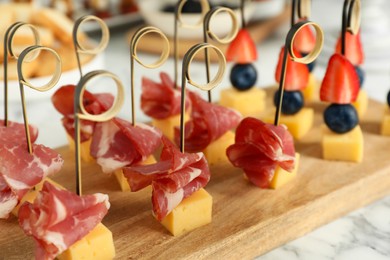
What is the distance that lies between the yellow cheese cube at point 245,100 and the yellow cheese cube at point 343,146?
28 cm

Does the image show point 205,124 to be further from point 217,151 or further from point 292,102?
point 292,102

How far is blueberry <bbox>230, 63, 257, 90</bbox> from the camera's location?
1.66 meters

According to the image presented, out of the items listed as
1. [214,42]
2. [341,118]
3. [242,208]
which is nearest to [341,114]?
[341,118]

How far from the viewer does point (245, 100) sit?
1662 mm

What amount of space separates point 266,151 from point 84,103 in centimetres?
43

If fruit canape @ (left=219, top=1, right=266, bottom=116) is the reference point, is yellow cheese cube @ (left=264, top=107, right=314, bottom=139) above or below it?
below

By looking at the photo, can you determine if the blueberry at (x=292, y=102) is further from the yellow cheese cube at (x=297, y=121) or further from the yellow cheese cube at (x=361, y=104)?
the yellow cheese cube at (x=361, y=104)

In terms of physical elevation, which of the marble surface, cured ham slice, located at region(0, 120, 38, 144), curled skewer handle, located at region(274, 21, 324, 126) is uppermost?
curled skewer handle, located at region(274, 21, 324, 126)

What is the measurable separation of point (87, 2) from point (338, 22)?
3.59 feet

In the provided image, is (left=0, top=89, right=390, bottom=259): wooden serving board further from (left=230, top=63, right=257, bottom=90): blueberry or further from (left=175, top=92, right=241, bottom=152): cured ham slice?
(left=230, top=63, right=257, bottom=90): blueberry

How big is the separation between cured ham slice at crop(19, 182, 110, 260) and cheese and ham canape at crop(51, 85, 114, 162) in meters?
0.37

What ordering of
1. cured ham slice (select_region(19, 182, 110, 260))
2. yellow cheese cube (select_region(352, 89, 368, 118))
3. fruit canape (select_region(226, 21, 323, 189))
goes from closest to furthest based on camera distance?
cured ham slice (select_region(19, 182, 110, 260))
fruit canape (select_region(226, 21, 323, 189))
yellow cheese cube (select_region(352, 89, 368, 118))

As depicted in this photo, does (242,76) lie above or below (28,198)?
above

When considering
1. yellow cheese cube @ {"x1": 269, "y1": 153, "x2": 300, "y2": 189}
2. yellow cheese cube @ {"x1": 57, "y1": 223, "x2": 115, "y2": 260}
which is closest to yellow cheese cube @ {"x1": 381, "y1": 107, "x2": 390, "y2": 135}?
yellow cheese cube @ {"x1": 269, "y1": 153, "x2": 300, "y2": 189}
